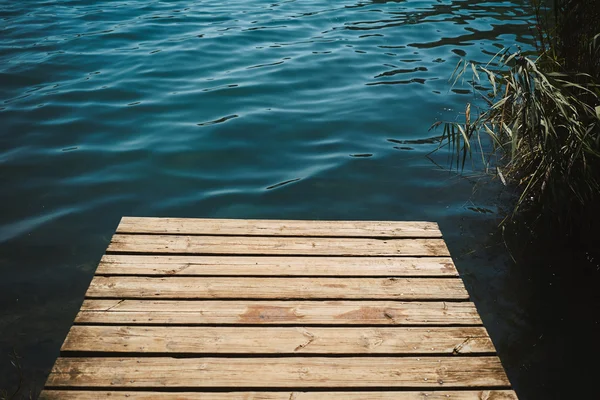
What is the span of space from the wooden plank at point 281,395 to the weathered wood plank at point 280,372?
0.03 m

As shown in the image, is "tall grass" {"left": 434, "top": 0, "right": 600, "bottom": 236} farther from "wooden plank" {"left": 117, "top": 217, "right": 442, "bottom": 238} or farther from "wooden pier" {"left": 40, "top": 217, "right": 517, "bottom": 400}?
"wooden pier" {"left": 40, "top": 217, "right": 517, "bottom": 400}

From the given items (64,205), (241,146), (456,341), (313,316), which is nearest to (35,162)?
(64,205)

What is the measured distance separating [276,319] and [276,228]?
2.23ft

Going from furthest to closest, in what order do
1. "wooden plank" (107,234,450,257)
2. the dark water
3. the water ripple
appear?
the water ripple, the dark water, "wooden plank" (107,234,450,257)

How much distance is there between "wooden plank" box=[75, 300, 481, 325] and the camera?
6.93 feet

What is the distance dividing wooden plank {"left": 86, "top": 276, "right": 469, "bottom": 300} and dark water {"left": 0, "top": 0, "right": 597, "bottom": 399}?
1.75 ft

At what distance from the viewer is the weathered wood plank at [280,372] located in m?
1.84

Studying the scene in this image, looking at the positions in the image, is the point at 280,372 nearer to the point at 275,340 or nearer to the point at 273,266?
the point at 275,340

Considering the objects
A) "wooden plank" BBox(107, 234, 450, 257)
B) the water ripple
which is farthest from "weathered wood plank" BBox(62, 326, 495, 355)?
the water ripple

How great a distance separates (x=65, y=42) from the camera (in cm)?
645

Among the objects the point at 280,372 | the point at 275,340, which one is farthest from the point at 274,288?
the point at 280,372

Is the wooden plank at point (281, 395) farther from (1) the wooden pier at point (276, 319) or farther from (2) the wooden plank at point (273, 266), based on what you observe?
(2) the wooden plank at point (273, 266)

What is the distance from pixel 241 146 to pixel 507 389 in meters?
2.93

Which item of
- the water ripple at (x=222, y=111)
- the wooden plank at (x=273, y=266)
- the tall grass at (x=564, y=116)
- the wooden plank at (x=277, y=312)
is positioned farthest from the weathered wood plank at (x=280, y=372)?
the water ripple at (x=222, y=111)
